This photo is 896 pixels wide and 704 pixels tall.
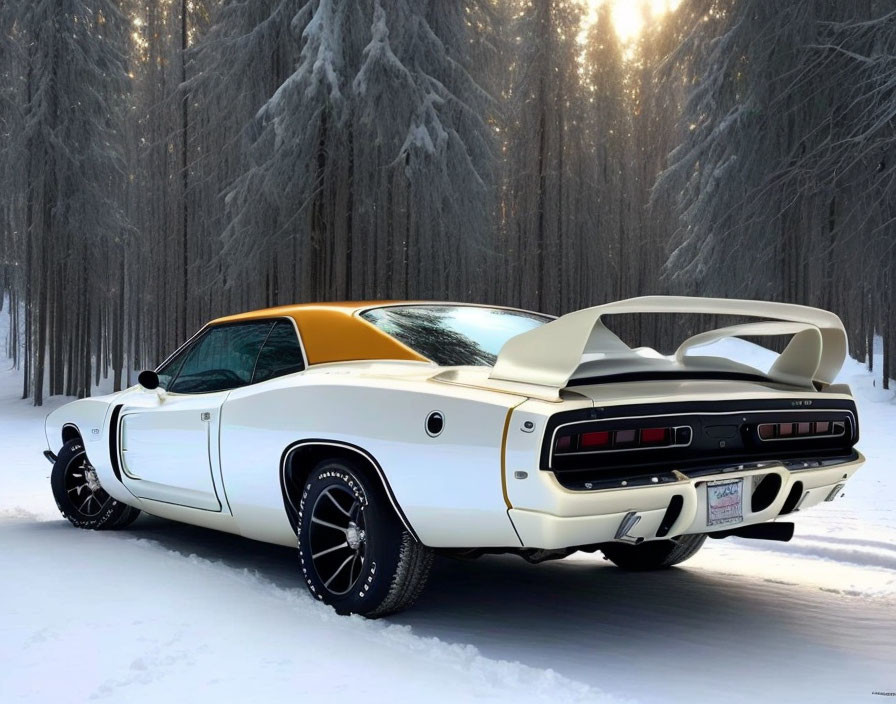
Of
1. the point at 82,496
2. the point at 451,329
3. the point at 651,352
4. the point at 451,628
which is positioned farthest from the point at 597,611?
the point at 82,496

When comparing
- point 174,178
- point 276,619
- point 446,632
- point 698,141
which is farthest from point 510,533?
point 174,178

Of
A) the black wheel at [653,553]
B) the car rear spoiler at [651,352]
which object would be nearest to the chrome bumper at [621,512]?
the car rear spoiler at [651,352]

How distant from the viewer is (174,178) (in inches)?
947

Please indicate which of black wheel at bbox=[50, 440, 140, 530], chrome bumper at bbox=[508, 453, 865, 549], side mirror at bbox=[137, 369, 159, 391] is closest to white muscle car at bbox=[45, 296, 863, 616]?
chrome bumper at bbox=[508, 453, 865, 549]

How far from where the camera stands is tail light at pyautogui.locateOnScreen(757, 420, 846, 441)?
3.88 metres

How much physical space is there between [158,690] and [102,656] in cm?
42

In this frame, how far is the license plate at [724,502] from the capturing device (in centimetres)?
357

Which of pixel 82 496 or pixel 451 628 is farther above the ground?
pixel 82 496

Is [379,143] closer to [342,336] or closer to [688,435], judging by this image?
[342,336]

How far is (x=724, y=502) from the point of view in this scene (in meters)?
3.62

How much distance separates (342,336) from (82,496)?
2790 mm

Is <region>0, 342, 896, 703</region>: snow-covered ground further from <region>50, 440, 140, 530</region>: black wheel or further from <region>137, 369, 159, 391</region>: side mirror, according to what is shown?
<region>137, 369, 159, 391</region>: side mirror

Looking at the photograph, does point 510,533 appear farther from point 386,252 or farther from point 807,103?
point 386,252

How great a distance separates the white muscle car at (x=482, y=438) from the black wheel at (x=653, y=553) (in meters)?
0.01
